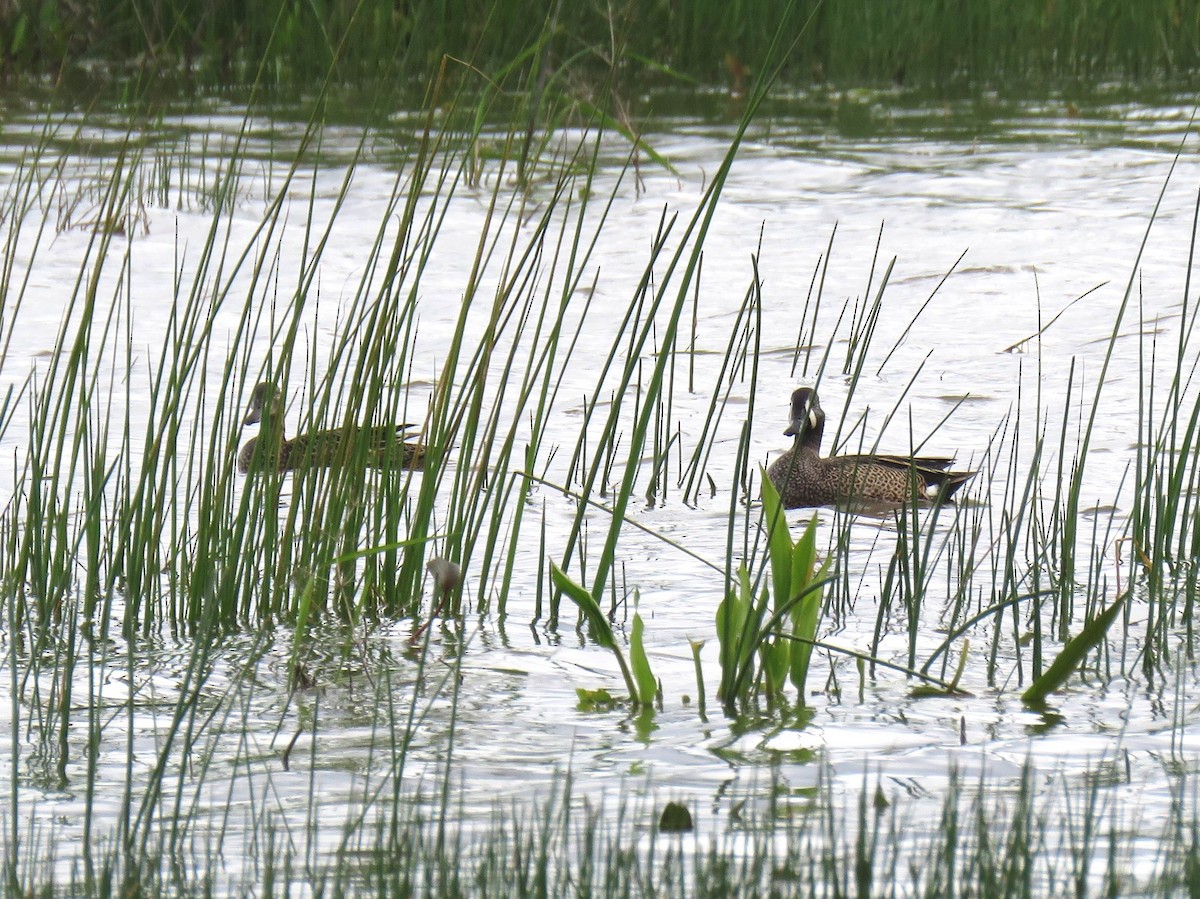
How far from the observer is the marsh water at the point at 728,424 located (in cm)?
267

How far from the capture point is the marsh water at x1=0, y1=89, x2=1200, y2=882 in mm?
2672

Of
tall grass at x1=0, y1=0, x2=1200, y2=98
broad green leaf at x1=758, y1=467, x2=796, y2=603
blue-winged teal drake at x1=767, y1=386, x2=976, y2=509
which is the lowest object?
blue-winged teal drake at x1=767, y1=386, x2=976, y2=509

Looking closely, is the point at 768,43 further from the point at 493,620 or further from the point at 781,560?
the point at 781,560

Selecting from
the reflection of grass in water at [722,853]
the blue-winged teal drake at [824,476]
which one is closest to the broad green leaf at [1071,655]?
the reflection of grass in water at [722,853]

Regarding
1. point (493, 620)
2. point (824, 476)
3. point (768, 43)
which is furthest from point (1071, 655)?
point (768, 43)

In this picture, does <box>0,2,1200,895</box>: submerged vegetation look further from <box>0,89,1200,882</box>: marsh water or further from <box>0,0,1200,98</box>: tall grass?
<box>0,0,1200,98</box>: tall grass

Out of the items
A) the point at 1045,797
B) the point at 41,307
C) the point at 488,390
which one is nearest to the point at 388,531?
the point at 1045,797

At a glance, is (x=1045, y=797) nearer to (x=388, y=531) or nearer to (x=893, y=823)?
(x=893, y=823)

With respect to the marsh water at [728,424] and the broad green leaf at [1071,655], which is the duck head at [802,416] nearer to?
the marsh water at [728,424]

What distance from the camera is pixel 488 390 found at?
227 inches

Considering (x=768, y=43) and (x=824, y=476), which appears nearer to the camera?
(x=824, y=476)

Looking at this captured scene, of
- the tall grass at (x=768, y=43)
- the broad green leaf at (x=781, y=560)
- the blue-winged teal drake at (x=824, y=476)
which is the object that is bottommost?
the blue-winged teal drake at (x=824, y=476)

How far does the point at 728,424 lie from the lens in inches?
217

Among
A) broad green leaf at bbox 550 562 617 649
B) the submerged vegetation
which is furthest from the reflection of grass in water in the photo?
broad green leaf at bbox 550 562 617 649
